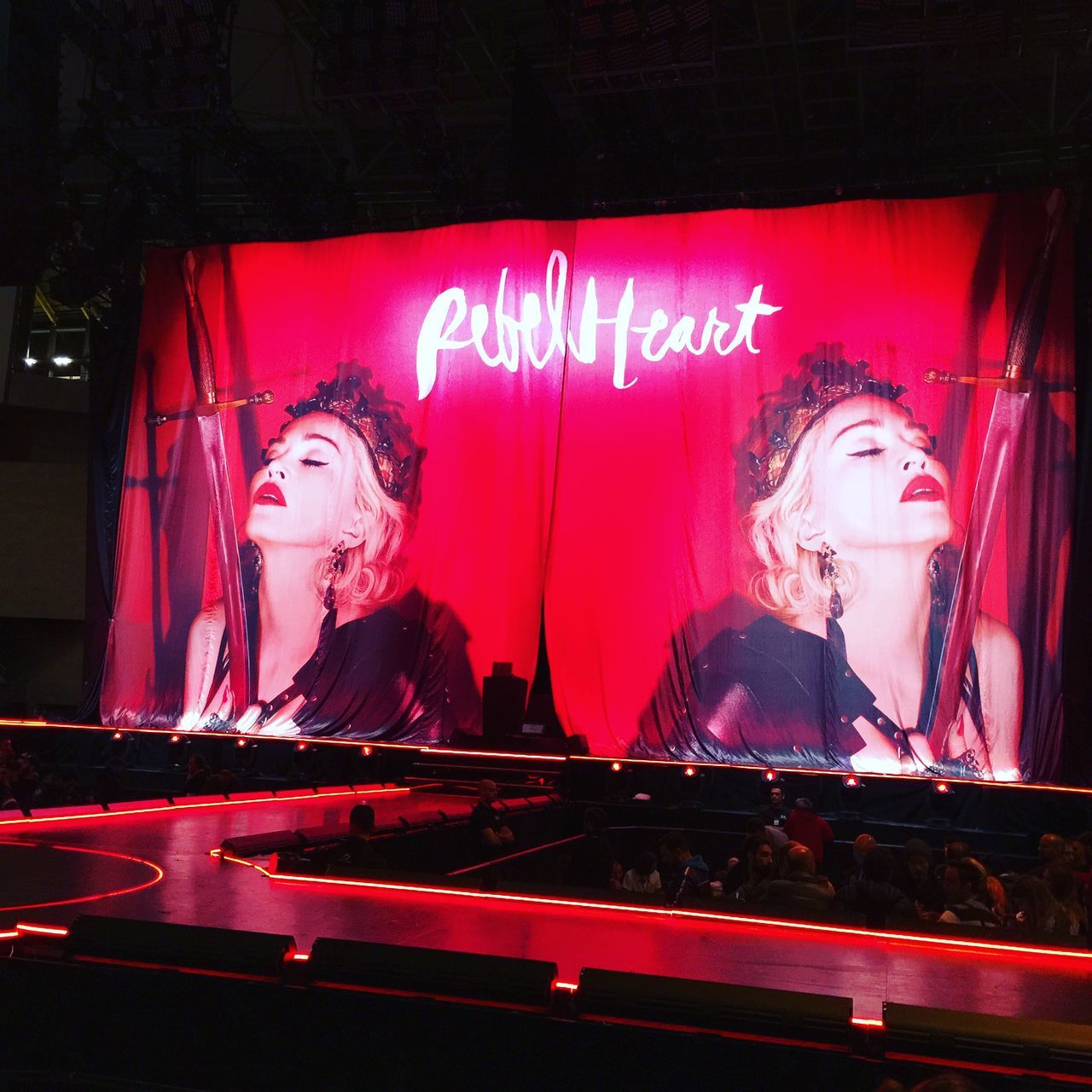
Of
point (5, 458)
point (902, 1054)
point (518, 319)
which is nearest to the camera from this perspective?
point (902, 1054)

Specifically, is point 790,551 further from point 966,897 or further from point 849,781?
point 966,897

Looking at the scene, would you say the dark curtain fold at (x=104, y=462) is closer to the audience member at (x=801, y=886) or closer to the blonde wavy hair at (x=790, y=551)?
the blonde wavy hair at (x=790, y=551)

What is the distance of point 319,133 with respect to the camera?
1488 cm

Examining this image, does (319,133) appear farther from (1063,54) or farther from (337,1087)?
(337,1087)

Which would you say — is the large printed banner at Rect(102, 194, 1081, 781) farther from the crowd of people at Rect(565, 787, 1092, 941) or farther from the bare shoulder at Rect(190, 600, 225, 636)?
the crowd of people at Rect(565, 787, 1092, 941)

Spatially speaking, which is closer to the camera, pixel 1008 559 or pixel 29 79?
pixel 29 79

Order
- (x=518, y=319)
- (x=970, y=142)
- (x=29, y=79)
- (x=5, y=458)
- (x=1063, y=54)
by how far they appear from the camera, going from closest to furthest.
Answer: (x=29, y=79) < (x=1063, y=54) < (x=518, y=319) < (x=970, y=142) < (x=5, y=458)

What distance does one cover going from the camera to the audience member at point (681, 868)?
5.54m

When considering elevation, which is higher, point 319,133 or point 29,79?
point 319,133

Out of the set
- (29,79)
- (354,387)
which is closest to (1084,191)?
(354,387)

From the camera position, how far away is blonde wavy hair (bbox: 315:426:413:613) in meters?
12.0

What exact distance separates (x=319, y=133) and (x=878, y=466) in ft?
28.1

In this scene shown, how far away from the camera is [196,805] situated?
750 centimetres

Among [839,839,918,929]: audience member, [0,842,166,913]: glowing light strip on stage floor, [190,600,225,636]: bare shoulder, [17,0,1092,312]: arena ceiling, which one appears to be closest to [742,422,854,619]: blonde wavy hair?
[17,0,1092,312]: arena ceiling
